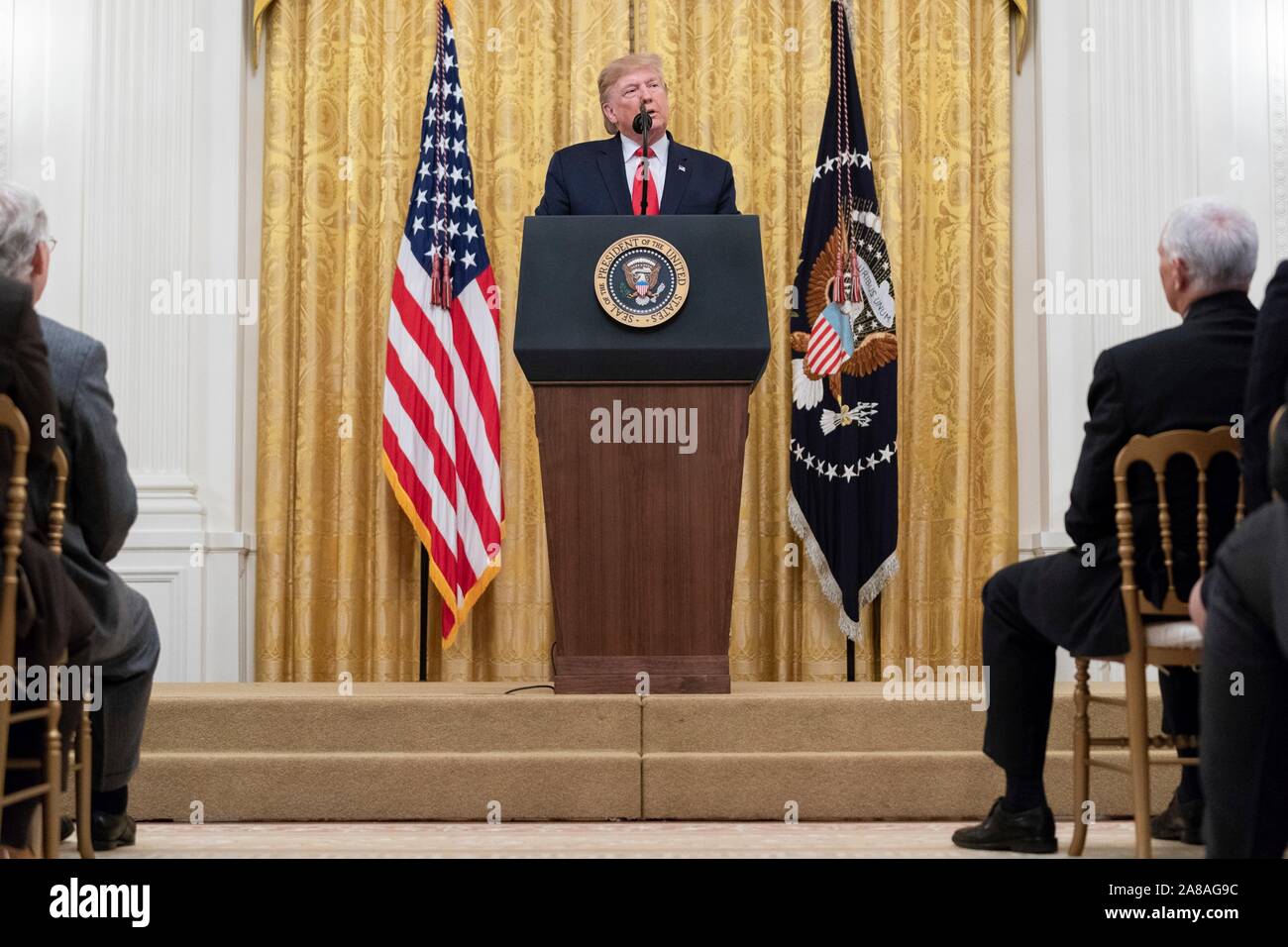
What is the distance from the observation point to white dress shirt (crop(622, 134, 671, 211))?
504 cm

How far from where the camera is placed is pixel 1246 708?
79.7 inches

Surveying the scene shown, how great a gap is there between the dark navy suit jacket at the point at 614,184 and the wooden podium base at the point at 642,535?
3.04ft

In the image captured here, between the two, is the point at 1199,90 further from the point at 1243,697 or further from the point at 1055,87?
the point at 1243,697

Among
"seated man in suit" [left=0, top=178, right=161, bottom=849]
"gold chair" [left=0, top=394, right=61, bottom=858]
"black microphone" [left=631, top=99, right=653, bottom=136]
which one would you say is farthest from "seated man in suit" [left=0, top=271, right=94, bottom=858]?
"black microphone" [left=631, top=99, right=653, bottom=136]

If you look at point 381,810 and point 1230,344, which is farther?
point 381,810

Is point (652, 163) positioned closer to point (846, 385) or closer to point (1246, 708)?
point (846, 385)

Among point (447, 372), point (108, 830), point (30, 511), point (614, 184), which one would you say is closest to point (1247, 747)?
point (30, 511)

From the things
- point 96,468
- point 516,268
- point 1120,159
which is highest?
point 1120,159

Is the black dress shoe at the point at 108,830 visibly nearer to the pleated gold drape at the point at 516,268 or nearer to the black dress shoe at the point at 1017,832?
the black dress shoe at the point at 1017,832

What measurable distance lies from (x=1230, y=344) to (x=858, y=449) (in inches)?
129

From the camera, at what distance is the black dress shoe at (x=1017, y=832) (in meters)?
3.35

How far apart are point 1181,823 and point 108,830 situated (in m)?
2.64
